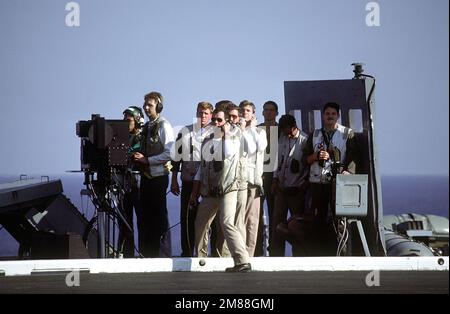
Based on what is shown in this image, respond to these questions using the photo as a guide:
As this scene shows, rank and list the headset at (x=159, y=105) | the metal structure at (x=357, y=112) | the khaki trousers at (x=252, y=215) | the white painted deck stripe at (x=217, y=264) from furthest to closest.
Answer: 1. the metal structure at (x=357, y=112)
2. the headset at (x=159, y=105)
3. the khaki trousers at (x=252, y=215)
4. the white painted deck stripe at (x=217, y=264)

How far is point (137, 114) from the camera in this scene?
648 inches

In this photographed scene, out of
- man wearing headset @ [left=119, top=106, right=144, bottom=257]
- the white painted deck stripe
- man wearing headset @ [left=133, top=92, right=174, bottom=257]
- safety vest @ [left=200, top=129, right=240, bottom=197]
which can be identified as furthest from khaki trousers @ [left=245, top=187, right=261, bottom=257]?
man wearing headset @ [left=119, top=106, right=144, bottom=257]

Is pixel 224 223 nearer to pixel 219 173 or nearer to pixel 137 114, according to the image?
pixel 219 173

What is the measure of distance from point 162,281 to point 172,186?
3.00 meters

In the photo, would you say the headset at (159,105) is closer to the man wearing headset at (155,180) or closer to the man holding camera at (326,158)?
the man wearing headset at (155,180)

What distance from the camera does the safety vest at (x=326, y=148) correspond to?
1570 cm

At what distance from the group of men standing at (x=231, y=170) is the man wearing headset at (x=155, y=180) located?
12 millimetres

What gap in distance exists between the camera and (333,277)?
14.1m

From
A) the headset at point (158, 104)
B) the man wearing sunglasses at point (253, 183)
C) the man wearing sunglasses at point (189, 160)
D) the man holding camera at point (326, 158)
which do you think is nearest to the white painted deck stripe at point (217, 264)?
the man wearing sunglasses at point (253, 183)

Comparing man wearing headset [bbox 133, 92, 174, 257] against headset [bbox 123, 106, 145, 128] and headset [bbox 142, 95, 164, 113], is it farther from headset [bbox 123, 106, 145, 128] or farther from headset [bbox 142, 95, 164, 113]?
headset [bbox 123, 106, 145, 128]

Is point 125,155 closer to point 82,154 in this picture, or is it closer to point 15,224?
point 82,154

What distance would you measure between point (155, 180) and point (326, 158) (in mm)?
2004

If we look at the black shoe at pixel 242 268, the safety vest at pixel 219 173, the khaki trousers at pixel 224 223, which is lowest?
the black shoe at pixel 242 268
